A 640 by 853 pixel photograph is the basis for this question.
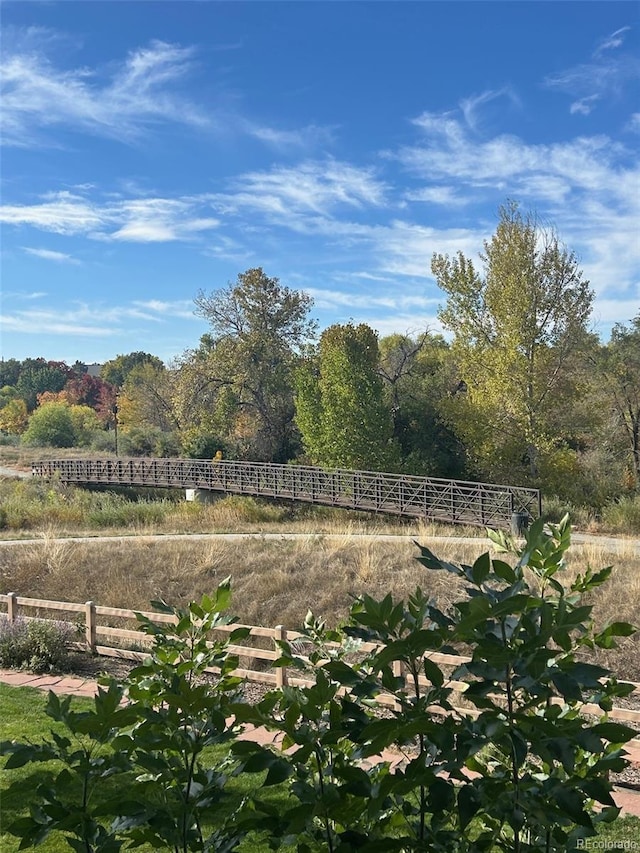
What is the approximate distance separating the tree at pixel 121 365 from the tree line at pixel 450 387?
41763 millimetres

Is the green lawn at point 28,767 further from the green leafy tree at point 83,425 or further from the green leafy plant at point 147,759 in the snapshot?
the green leafy tree at point 83,425

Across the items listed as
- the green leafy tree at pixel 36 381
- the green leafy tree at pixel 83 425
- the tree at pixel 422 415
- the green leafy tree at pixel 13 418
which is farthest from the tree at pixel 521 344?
the green leafy tree at pixel 36 381

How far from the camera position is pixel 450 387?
106 ft

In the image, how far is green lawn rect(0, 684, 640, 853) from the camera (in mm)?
4188

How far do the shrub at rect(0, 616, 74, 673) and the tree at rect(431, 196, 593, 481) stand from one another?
1650 centimetres

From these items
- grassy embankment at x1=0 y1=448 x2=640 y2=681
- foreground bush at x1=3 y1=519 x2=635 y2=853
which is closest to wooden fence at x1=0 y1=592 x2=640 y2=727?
grassy embankment at x1=0 y1=448 x2=640 y2=681

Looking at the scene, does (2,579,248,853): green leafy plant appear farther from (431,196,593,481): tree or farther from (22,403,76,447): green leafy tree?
(22,403,76,447): green leafy tree

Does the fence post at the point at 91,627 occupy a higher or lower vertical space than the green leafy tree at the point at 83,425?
lower

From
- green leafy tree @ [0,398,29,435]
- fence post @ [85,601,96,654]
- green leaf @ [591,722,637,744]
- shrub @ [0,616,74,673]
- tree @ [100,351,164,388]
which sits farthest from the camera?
tree @ [100,351,164,388]

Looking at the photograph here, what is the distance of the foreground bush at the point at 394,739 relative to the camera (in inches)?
51.9

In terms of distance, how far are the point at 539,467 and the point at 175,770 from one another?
2306 cm

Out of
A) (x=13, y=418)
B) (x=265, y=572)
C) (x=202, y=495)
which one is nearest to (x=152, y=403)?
(x=202, y=495)

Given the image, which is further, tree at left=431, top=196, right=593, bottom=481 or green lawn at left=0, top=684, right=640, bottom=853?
tree at left=431, top=196, right=593, bottom=481

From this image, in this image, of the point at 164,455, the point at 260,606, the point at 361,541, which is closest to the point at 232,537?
the point at 361,541
